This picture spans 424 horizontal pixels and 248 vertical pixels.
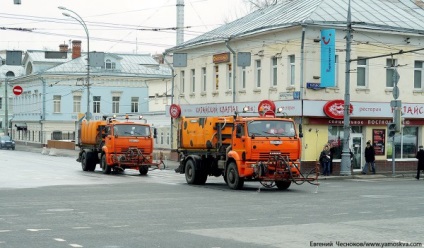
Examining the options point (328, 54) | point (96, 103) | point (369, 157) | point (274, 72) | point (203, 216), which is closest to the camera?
point (203, 216)

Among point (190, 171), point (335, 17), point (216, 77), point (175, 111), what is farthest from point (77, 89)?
point (190, 171)

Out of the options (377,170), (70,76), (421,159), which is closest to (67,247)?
(421,159)

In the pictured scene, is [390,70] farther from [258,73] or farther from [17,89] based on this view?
[17,89]

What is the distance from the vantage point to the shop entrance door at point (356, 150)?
4259 cm

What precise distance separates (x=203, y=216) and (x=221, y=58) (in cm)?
3087

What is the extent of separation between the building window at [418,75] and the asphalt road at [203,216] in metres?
16.3

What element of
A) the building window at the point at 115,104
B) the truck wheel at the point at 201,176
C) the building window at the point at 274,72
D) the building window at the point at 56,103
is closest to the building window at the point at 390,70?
the building window at the point at 274,72

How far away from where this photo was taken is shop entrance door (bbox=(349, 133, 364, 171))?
140 feet

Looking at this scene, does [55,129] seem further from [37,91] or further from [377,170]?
[377,170]

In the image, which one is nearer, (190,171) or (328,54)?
(190,171)

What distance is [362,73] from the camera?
43.1 metres

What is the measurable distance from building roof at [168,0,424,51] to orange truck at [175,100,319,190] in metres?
12.3

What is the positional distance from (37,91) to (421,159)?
60.3 meters

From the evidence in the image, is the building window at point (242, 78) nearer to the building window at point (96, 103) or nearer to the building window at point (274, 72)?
the building window at point (274, 72)
